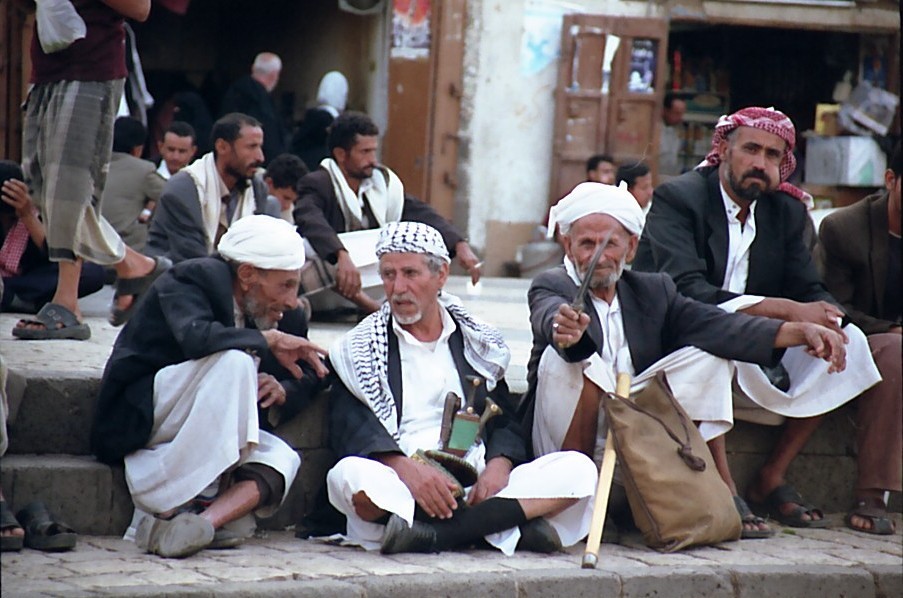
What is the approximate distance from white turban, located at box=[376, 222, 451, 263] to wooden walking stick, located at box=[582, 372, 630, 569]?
0.83 m

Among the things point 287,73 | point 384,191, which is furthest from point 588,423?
point 287,73

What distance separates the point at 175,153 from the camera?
10.2m

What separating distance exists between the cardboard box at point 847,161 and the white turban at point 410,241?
9409 millimetres

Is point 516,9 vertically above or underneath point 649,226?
above

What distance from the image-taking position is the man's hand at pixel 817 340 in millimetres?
5746

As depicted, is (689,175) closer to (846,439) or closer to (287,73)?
(846,439)

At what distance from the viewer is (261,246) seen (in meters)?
5.31

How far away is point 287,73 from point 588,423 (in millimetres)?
10157

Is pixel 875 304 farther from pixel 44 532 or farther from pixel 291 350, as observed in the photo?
pixel 44 532

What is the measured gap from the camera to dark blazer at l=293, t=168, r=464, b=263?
7676 mm

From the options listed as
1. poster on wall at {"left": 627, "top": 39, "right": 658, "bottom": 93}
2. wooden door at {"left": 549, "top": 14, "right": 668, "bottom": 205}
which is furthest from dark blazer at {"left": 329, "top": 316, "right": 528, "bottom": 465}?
poster on wall at {"left": 627, "top": 39, "right": 658, "bottom": 93}

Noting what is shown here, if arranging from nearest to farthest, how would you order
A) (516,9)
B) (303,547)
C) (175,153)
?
(303,547) → (175,153) → (516,9)

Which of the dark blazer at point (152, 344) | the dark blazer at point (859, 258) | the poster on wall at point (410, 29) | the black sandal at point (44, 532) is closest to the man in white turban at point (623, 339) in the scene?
the dark blazer at point (859, 258)

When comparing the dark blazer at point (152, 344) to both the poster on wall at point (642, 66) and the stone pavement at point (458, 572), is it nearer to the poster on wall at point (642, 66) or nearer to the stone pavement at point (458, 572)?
the stone pavement at point (458, 572)
